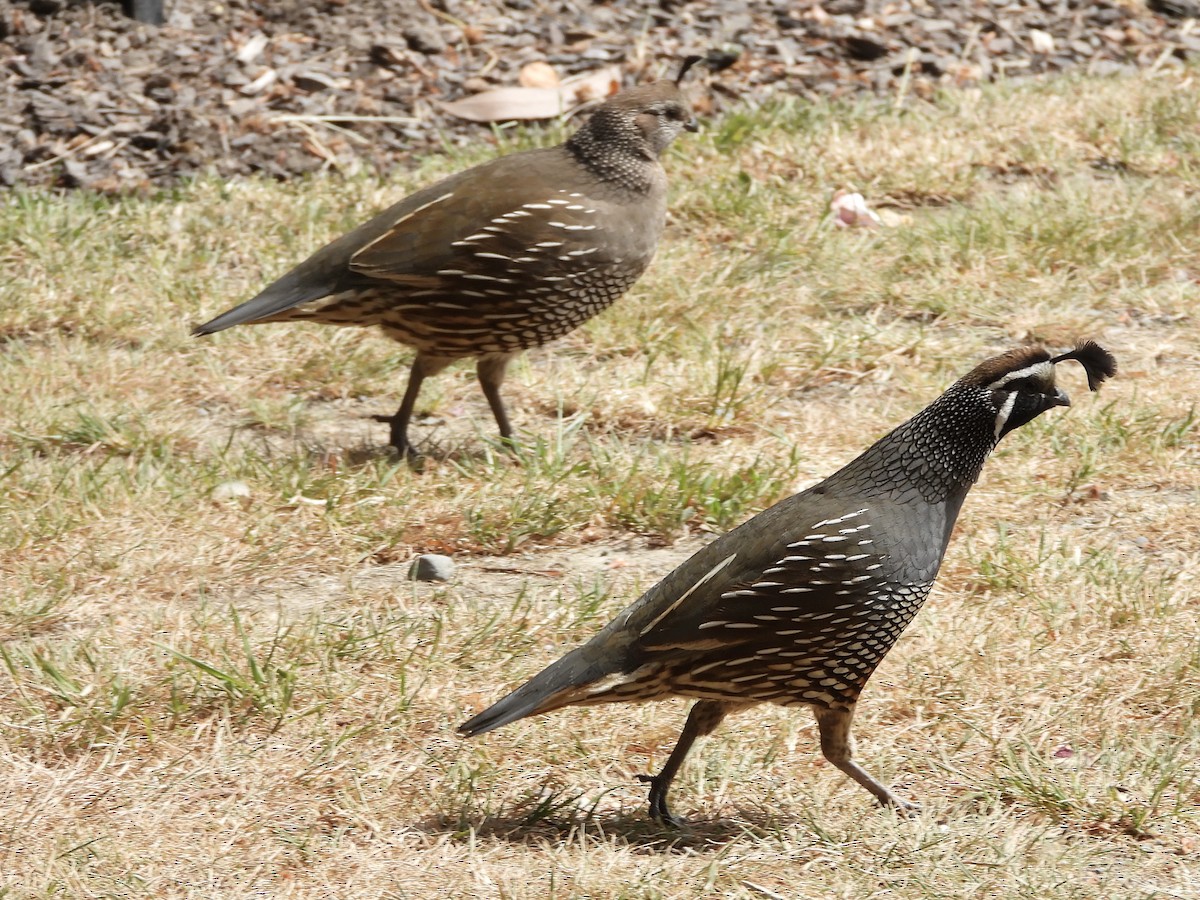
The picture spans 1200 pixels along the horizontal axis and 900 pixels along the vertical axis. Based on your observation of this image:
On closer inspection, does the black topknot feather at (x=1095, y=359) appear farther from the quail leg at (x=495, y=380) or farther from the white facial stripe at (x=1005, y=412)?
the quail leg at (x=495, y=380)

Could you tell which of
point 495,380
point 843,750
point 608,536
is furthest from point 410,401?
point 843,750

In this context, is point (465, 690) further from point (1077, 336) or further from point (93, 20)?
point (93, 20)

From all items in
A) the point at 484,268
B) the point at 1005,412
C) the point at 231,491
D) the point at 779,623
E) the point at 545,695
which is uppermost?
the point at 1005,412

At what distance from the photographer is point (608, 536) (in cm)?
512

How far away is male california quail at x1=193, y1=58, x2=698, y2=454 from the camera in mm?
5352

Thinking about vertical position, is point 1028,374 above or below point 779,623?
above

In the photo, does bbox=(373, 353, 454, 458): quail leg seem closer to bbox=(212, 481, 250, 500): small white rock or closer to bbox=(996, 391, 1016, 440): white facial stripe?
bbox=(212, 481, 250, 500): small white rock

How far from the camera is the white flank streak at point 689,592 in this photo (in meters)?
3.66

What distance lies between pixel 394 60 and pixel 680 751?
5.27 m

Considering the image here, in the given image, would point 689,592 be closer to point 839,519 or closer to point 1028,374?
point 839,519

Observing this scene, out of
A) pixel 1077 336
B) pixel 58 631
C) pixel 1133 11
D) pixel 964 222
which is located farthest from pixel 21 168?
pixel 1133 11

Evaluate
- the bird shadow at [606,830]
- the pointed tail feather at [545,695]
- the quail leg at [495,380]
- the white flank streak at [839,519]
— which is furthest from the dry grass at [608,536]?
the white flank streak at [839,519]

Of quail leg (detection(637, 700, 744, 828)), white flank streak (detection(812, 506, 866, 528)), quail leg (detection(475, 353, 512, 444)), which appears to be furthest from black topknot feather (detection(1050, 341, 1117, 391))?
quail leg (detection(475, 353, 512, 444))

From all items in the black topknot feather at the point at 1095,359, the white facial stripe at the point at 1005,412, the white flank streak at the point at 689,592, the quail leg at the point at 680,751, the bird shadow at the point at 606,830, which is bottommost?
the bird shadow at the point at 606,830
